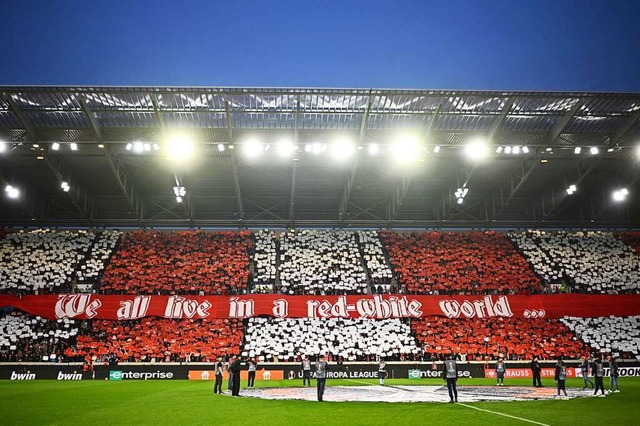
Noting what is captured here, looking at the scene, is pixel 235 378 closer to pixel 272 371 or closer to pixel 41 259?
pixel 272 371

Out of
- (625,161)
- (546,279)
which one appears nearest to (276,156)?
(546,279)

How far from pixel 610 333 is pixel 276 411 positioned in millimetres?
31411

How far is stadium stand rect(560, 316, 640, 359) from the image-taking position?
3422cm

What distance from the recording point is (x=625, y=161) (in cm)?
3822

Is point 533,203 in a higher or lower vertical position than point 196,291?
higher

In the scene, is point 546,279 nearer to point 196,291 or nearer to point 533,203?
point 533,203

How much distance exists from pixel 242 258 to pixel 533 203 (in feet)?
90.8

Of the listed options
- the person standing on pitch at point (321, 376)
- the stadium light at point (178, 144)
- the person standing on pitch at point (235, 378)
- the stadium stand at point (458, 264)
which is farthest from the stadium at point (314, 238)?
the person standing on pitch at point (235, 378)

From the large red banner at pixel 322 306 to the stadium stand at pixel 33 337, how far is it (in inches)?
26.7

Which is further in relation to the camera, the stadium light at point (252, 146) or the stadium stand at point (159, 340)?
the stadium stand at point (159, 340)

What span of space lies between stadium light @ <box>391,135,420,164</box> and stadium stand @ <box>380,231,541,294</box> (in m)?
11.7

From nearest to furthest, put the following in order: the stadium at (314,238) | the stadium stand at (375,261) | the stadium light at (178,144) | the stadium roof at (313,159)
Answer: the stadium roof at (313,159)
the stadium at (314,238)
the stadium light at (178,144)
the stadium stand at (375,261)

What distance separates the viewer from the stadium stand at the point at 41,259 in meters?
37.4

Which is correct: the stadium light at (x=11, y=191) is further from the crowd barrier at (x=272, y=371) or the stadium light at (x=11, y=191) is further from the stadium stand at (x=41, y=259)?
the crowd barrier at (x=272, y=371)
